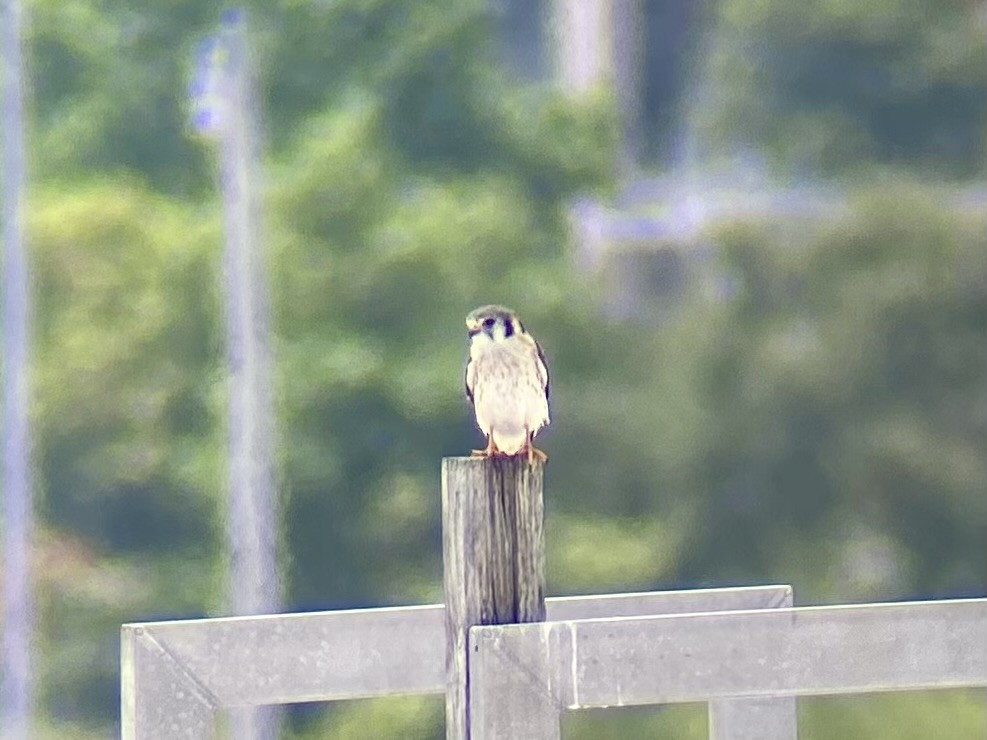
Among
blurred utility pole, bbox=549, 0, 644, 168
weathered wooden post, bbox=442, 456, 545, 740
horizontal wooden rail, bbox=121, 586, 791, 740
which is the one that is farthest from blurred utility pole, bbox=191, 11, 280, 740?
weathered wooden post, bbox=442, 456, 545, 740

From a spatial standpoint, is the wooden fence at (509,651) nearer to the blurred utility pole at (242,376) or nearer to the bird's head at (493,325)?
the bird's head at (493,325)

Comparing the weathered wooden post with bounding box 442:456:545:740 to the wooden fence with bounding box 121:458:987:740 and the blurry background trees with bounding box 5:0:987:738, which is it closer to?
the wooden fence with bounding box 121:458:987:740

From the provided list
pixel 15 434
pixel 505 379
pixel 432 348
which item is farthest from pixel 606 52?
pixel 505 379

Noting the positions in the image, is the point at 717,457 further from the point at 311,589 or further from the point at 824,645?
the point at 824,645

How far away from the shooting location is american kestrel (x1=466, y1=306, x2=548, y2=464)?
568cm

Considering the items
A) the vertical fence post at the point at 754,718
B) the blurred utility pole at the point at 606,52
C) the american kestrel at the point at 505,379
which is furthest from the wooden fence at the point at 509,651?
the blurred utility pole at the point at 606,52

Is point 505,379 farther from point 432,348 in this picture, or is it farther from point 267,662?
point 432,348

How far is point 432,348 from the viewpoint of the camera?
16328mm

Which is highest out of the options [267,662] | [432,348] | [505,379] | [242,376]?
[432,348]

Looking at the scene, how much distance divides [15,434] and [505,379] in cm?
1051

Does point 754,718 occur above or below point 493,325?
below

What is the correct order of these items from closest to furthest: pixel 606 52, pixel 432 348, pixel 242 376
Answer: pixel 242 376 < pixel 432 348 < pixel 606 52

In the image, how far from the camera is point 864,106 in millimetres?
19141

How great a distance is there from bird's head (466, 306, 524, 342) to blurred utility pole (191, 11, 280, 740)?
24.1ft
